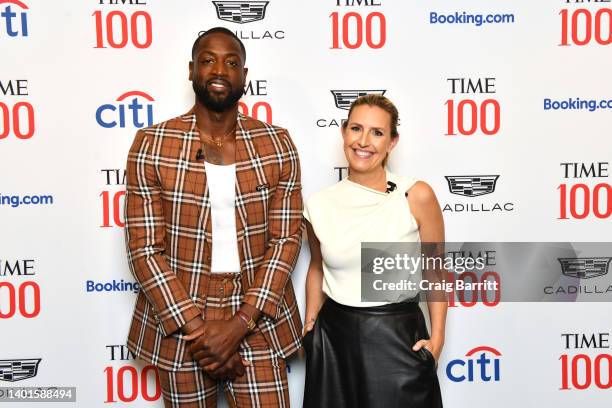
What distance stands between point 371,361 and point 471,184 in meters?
0.92

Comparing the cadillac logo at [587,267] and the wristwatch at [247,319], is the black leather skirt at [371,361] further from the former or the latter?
the cadillac logo at [587,267]

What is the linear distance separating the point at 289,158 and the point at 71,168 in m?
0.92

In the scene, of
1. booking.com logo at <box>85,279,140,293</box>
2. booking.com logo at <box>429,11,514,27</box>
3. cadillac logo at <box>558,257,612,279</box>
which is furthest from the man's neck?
cadillac logo at <box>558,257,612,279</box>

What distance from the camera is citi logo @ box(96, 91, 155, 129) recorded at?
92.2 inches

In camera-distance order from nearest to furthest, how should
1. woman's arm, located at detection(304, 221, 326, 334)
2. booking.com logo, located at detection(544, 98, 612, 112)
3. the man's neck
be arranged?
the man's neck
woman's arm, located at detection(304, 221, 326, 334)
booking.com logo, located at detection(544, 98, 612, 112)

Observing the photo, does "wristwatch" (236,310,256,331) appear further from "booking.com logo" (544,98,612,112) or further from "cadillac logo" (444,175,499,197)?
"booking.com logo" (544,98,612,112)

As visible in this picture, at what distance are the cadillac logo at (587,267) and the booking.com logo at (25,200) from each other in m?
2.05

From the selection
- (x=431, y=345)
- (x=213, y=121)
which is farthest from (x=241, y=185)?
(x=431, y=345)

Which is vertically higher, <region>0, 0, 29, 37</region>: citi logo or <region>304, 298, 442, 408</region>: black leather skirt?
<region>0, 0, 29, 37</region>: citi logo

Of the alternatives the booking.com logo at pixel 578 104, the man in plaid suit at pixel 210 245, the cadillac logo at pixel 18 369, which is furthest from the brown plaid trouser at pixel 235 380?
the booking.com logo at pixel 578 104

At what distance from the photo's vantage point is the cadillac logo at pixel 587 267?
247 centimetres

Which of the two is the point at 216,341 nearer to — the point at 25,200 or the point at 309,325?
the point at 309,325

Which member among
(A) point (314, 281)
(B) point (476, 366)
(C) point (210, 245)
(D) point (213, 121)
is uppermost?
(D) point (213, 121)

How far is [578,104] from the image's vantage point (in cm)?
243
